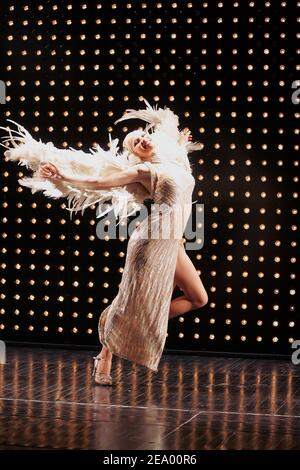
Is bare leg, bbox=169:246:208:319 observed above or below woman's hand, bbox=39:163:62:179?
below

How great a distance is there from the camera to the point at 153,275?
6.50 meters

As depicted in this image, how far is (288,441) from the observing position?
16.3 feet

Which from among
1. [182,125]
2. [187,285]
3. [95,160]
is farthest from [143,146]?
[182,125]

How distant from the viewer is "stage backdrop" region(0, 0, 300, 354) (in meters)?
8.33

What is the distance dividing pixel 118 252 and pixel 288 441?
4048 mm

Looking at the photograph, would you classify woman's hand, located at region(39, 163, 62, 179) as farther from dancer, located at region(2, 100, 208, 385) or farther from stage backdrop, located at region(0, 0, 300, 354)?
stage backdrop, located at region(0, 0, 300, 354)

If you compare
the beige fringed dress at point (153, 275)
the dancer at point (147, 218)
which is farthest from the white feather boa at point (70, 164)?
the beige fringed dress at point (153, 275)

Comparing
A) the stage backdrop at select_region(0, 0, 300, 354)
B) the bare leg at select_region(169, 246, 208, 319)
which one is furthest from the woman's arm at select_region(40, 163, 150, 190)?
the stage backdrop at select_region(0, 0, 300, 354)

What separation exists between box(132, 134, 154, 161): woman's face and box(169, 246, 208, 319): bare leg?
70cm

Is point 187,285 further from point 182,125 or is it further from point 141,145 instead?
point 182,125

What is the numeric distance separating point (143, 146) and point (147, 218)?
51 cm

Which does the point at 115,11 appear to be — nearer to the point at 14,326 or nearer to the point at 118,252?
the point at 118,252

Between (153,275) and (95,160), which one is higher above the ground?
(95,160)
